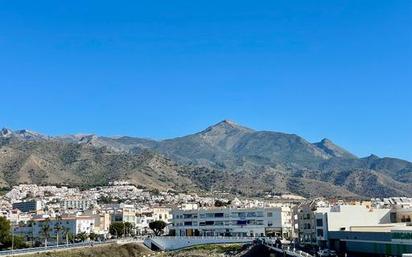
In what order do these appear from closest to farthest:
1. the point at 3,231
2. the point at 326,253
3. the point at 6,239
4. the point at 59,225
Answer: the point at 326,253 < the point at 3,231 < the point at 6,239 < the point at 59,225

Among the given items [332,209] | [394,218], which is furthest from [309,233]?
[394,218]

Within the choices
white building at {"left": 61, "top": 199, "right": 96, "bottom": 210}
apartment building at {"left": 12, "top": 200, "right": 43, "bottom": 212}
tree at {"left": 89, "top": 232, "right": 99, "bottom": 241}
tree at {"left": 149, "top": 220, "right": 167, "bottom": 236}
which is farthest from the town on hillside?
white building at {"left": 61, "top": 199, "right": 96, "bottom": 210}

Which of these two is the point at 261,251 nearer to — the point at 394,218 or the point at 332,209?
the point at 332,209

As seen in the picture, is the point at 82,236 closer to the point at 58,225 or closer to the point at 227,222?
the point at 58,225

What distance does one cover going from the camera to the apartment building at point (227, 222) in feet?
359

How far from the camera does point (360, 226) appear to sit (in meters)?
80.9

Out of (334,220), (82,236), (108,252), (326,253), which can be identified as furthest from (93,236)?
(326,253)

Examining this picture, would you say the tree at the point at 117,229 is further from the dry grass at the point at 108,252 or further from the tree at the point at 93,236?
the dry grass at the point at 108,252

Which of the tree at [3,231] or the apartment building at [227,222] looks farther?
the apartment building at [227,222]

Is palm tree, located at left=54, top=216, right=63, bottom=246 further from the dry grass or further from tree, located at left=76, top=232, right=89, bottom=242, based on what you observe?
the dry grass

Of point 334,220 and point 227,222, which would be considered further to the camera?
point 227,222

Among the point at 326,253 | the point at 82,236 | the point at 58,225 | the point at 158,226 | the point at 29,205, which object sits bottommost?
the point at 326,253

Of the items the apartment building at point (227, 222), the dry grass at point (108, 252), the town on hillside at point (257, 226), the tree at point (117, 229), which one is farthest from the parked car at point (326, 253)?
the tree at point (117, 229)

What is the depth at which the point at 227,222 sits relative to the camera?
113562mm
